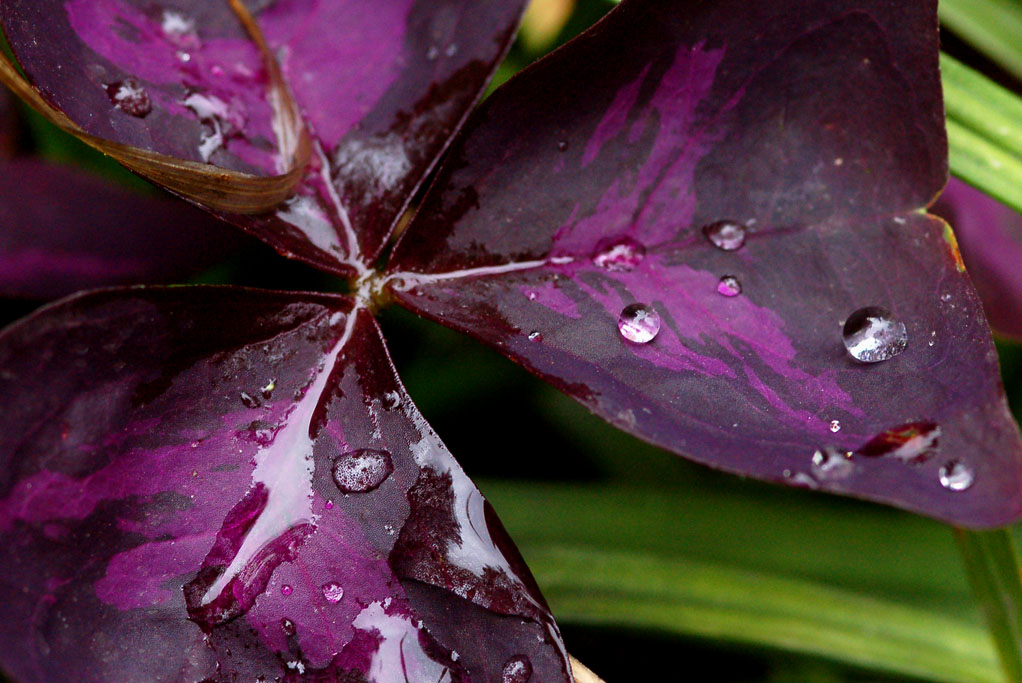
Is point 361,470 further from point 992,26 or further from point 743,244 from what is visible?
point 992,26

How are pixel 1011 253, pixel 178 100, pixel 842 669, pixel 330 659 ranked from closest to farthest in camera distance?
1. pixel 330 659
2. pixel 178 100
3. pixel 1011 253
4. pixel 842 669

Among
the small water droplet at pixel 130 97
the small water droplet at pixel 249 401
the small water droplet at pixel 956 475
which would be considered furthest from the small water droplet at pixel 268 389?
the small water droplet at pixel 956 475

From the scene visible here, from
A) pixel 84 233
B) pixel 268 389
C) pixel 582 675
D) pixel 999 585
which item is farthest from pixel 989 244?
pixel 84 233

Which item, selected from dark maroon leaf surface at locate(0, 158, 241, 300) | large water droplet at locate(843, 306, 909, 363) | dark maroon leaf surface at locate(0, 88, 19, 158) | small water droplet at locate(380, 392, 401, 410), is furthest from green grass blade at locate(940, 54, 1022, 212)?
dark maroon leaf surface at locate(0, 88, 19, 158)

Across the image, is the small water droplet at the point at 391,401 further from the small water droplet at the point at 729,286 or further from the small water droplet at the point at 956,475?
the small water droplet at the point at 956,475

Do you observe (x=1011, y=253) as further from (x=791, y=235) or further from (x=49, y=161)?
(x=49, y=161)

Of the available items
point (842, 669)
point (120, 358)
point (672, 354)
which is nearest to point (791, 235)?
point (672, 354)
